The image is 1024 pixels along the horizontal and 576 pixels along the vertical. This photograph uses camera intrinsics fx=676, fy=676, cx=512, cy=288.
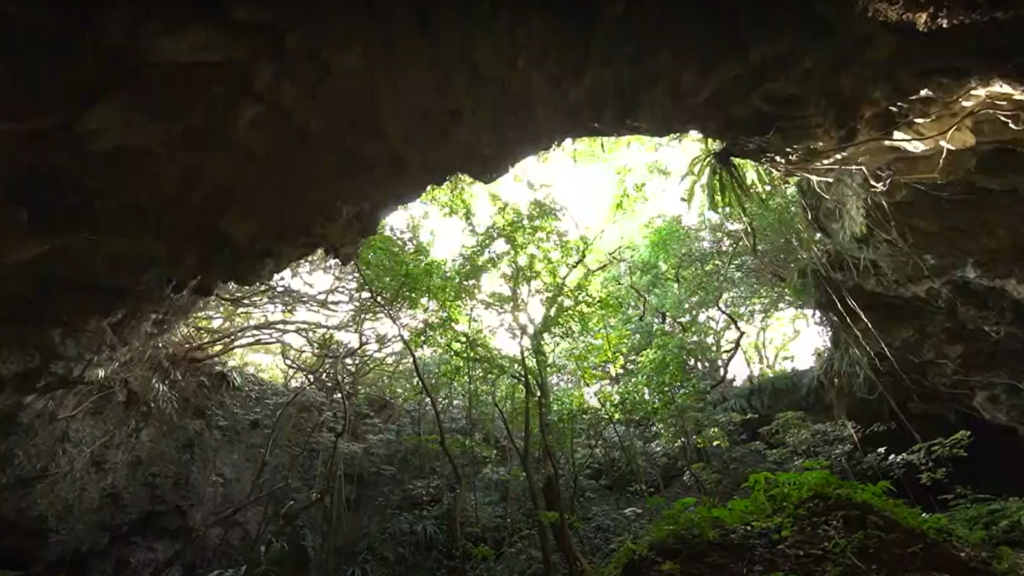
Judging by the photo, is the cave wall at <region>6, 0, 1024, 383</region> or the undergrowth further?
the undergrowth

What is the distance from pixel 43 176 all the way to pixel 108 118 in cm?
68

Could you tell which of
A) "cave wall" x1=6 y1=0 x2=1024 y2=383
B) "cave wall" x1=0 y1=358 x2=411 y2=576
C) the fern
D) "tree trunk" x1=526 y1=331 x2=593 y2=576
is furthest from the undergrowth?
"cave wall" x1=0 y1=358 x2=411 y2=576

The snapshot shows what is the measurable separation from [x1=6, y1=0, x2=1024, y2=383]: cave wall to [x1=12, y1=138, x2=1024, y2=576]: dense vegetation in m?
1.83

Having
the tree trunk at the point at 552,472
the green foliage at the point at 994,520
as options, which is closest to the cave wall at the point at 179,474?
the tree trunk at the point at 552,472

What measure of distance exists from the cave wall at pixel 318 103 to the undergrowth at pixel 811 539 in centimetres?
285

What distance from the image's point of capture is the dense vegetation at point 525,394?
279 inches

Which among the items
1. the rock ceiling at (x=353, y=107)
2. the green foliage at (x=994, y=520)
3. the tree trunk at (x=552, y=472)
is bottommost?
the green foliage at (x=994, y=520)

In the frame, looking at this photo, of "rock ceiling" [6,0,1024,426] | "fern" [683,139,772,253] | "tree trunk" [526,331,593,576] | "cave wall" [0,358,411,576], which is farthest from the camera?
"cave wall" [0,358,411,576]

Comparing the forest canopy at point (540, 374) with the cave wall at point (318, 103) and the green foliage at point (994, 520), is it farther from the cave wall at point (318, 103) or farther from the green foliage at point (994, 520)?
the cave wall at point (318, 103)

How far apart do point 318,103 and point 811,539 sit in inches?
182

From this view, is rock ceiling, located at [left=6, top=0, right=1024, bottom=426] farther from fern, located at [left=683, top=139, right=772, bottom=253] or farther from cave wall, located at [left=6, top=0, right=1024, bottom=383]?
fern, located at [left=683, top=139, right=772, bottom=253]

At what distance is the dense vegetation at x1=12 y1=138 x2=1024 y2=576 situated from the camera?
23.3 feet

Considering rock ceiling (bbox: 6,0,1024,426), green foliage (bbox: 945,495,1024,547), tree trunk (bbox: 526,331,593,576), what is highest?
rock ceiling (bbox: 6,0,1024,426)

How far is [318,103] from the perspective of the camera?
12.6 feet
